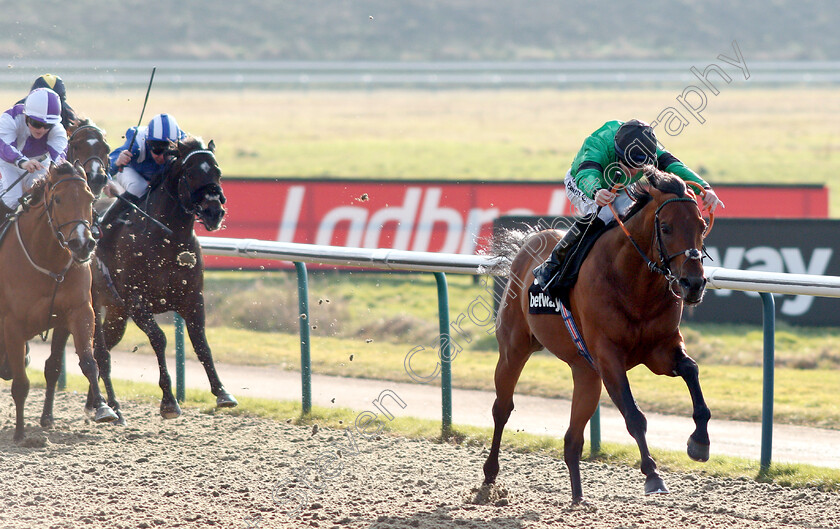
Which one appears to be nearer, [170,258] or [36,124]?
[36,124]

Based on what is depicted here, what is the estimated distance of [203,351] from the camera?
684 cm

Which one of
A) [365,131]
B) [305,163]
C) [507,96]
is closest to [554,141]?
[365,131]

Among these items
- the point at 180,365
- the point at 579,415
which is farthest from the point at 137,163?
the point at 579,415

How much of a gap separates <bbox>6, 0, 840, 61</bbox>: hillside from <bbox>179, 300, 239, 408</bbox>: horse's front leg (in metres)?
30.1

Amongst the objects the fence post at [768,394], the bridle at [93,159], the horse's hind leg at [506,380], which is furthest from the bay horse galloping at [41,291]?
the fence post at [768,394]

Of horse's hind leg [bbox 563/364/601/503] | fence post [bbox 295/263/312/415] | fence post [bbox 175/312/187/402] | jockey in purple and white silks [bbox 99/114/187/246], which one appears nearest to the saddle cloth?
horse's hind leg [bbox 563/364/601/503]

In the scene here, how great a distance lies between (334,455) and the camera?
240 inches

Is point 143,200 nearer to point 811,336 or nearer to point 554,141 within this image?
point 811,336

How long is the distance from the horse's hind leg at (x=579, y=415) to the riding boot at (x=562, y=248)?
0.47 meters

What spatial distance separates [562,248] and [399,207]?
25.7ft

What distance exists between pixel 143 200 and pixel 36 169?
0.86m

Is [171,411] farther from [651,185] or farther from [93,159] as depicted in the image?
[651,185]

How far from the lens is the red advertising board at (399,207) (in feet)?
41.2

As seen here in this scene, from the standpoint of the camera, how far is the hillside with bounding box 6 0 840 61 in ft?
128
